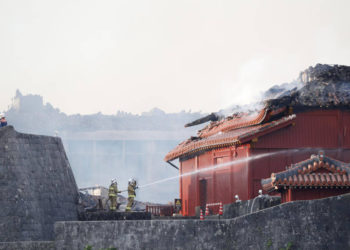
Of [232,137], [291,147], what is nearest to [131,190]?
[232,137]

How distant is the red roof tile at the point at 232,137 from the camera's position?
34969mm

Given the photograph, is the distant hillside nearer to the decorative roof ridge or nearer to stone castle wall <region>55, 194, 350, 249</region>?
the decorative roof ridge

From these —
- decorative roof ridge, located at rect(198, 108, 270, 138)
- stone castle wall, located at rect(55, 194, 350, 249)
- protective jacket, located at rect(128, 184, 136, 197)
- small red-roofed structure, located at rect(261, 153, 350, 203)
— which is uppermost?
decorative roof ridge, located at rect(198, 108, 270, 138)

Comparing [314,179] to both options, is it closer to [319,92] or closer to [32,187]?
[319,92]

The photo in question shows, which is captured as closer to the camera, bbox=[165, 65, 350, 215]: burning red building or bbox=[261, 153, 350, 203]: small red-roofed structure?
bbox=[261, 153, 350, 203]: small red-roofed structure

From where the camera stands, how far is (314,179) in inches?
1081

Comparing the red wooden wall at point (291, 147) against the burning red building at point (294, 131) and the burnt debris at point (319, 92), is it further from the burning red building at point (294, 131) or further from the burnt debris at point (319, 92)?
the burnt debris at point (319, 92)

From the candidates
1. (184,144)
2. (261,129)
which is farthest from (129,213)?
(184,144)

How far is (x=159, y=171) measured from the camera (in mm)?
91938

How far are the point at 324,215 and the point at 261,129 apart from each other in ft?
34.1

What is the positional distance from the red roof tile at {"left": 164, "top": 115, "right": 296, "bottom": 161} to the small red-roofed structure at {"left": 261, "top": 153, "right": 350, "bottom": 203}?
6916 mm

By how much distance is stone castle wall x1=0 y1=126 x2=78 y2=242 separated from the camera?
96.5ft

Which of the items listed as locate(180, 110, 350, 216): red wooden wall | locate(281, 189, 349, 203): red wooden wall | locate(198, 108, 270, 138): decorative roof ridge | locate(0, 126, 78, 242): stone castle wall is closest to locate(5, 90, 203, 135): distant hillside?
locate(198, 108, 270, 138): decorative roof ridge

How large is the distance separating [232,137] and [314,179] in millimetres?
9047
